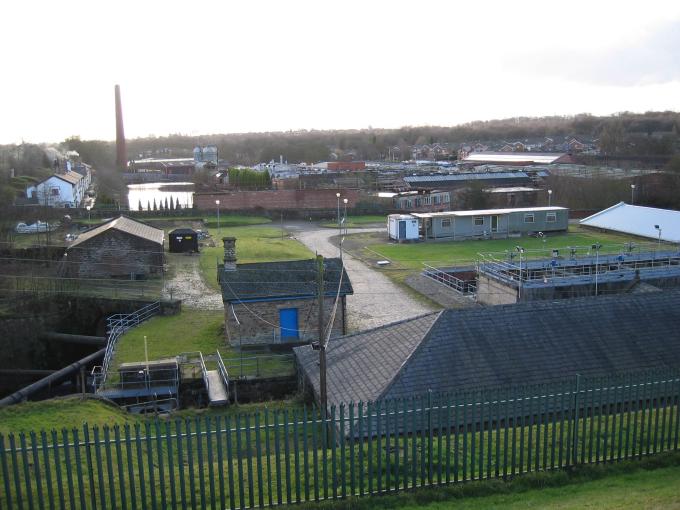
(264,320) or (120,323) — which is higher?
(264,320)

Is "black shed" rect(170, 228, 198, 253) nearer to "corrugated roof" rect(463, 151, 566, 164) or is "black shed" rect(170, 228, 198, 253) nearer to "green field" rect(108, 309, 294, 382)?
"green field" rect(108, 309, 294, 382)

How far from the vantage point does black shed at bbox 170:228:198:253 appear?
126ft

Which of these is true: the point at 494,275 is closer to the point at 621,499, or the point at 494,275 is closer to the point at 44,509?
the point at 621,499

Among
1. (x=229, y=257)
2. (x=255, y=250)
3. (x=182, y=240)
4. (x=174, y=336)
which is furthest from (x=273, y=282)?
(x=182, y=240)

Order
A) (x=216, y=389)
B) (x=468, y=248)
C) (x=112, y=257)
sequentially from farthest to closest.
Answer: (x=468, y=248) → (x=112, y=257) → (x=216, y=389)

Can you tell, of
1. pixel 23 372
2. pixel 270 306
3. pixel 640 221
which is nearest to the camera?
pixel 270 306

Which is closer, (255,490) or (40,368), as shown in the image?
(255,490)

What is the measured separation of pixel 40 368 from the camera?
24594 millimetres

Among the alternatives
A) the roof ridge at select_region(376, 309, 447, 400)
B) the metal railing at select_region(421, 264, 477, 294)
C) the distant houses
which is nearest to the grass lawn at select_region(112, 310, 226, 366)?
the roof ridge at select_region(376, 309, 447, 400)

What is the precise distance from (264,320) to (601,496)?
44.4 feet

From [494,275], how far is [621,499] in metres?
17.4

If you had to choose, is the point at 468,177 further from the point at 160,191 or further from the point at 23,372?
the point at 160,191

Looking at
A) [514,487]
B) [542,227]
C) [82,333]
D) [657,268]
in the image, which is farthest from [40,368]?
[542,227]

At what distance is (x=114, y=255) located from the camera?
104 ft
